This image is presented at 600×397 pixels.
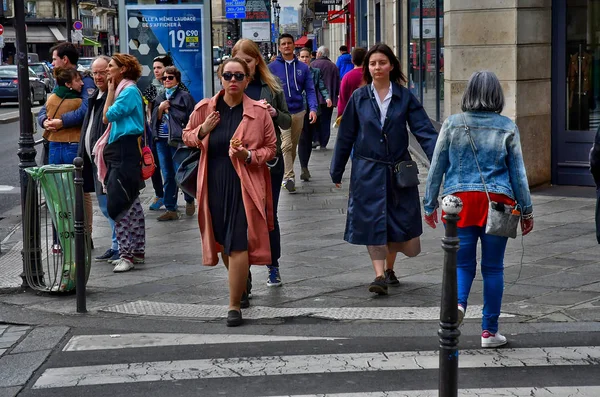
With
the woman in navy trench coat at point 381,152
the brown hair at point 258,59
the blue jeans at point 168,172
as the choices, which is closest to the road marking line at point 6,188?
the blue jeans at point 168,172

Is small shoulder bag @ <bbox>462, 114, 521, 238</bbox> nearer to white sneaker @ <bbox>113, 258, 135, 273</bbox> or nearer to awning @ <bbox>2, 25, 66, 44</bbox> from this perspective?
white sneaker @ <bbox>113, 258, 135, 273</bbox>

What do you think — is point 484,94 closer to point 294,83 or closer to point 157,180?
point 157,180

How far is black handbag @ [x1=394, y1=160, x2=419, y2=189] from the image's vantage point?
7.61 m

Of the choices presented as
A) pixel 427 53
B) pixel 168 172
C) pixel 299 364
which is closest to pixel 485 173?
pixel 299 364

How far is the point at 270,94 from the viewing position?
788 cm

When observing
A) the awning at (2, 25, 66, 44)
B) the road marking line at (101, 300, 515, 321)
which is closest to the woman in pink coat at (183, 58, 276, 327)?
the road marking line at (101, 300, 515, 321)

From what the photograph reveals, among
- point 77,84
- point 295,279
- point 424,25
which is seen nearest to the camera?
point 295,279

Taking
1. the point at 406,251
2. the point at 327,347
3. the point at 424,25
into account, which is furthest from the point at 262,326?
the point at 424,25

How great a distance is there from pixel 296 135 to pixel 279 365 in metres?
7.90

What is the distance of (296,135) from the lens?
13734mm

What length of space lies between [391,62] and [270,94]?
917 millimetres

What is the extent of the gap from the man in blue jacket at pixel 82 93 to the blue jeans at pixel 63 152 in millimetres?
208

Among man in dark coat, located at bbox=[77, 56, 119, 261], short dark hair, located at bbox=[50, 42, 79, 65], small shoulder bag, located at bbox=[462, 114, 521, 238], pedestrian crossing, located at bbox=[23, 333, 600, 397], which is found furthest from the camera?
short dark hair, located at bbox=[50, 42, 79, 65]

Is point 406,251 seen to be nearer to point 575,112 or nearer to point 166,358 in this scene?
point 166,358
